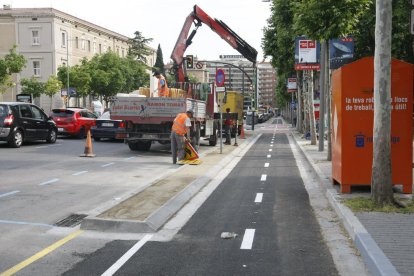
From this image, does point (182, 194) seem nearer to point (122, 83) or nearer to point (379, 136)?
point (379, 136)

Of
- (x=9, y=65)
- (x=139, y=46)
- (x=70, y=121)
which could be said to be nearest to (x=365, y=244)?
(x=70, y=121)

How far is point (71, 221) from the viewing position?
301 inches

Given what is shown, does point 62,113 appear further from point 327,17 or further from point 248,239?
point 248,239

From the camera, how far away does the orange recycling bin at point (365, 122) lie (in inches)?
356

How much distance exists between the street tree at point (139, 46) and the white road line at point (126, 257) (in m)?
84.5

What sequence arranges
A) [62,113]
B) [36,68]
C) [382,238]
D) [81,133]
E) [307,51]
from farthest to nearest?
[36,68], [81,133], [62,113], [307,51], [382,238]

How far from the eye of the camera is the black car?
19203 millimetres

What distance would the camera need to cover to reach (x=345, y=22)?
1416cm

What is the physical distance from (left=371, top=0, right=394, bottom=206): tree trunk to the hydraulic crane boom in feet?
51.5

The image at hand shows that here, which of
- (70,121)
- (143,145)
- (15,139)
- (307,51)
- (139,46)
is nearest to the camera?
(15,139)

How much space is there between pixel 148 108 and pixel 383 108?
11.1m

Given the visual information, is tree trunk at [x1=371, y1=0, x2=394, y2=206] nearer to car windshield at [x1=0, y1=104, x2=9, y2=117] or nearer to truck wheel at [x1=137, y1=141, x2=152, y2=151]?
truck wheel at [x1=137, y1=141, x2=152, y2=151]

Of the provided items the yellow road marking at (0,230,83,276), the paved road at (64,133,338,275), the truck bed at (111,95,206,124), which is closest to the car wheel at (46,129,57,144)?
the truck bed at (111,95,206,124)

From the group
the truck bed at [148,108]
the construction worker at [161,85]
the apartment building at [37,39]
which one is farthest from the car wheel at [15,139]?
the apartment building at [37,39]
